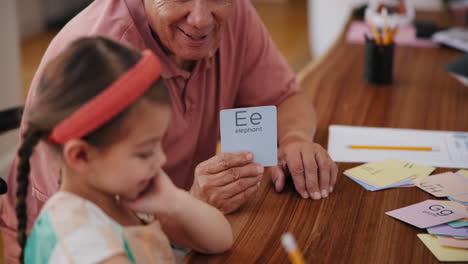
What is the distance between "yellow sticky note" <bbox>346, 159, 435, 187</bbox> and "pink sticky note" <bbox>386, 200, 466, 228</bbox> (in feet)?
0.42

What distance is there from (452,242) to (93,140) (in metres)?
0.73

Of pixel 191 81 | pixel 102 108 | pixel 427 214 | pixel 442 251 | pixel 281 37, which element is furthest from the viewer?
pixel 281 37

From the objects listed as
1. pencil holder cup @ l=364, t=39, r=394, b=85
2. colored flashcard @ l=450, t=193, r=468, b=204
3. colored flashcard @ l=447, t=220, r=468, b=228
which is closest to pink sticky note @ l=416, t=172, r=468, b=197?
colored flashcard @ l=450, t=193, r=468, b=204

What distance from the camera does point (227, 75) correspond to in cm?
175

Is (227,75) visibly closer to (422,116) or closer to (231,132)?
(231,132)

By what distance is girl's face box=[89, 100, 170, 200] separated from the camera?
886 millimetres

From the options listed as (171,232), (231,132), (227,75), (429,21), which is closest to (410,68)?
(429,21)

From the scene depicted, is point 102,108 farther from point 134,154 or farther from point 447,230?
point 447,230

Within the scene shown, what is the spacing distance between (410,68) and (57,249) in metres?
1.88

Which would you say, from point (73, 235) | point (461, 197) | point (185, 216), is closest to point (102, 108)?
point (73, 235)

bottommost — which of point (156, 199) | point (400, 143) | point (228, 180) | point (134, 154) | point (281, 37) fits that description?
point (281, 37)

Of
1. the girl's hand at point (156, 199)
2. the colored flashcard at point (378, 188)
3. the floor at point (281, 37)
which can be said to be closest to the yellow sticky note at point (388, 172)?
the colored flashcard at point (378, 188)

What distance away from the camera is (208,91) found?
1.69 meters

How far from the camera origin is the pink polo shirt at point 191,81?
1.46 m
